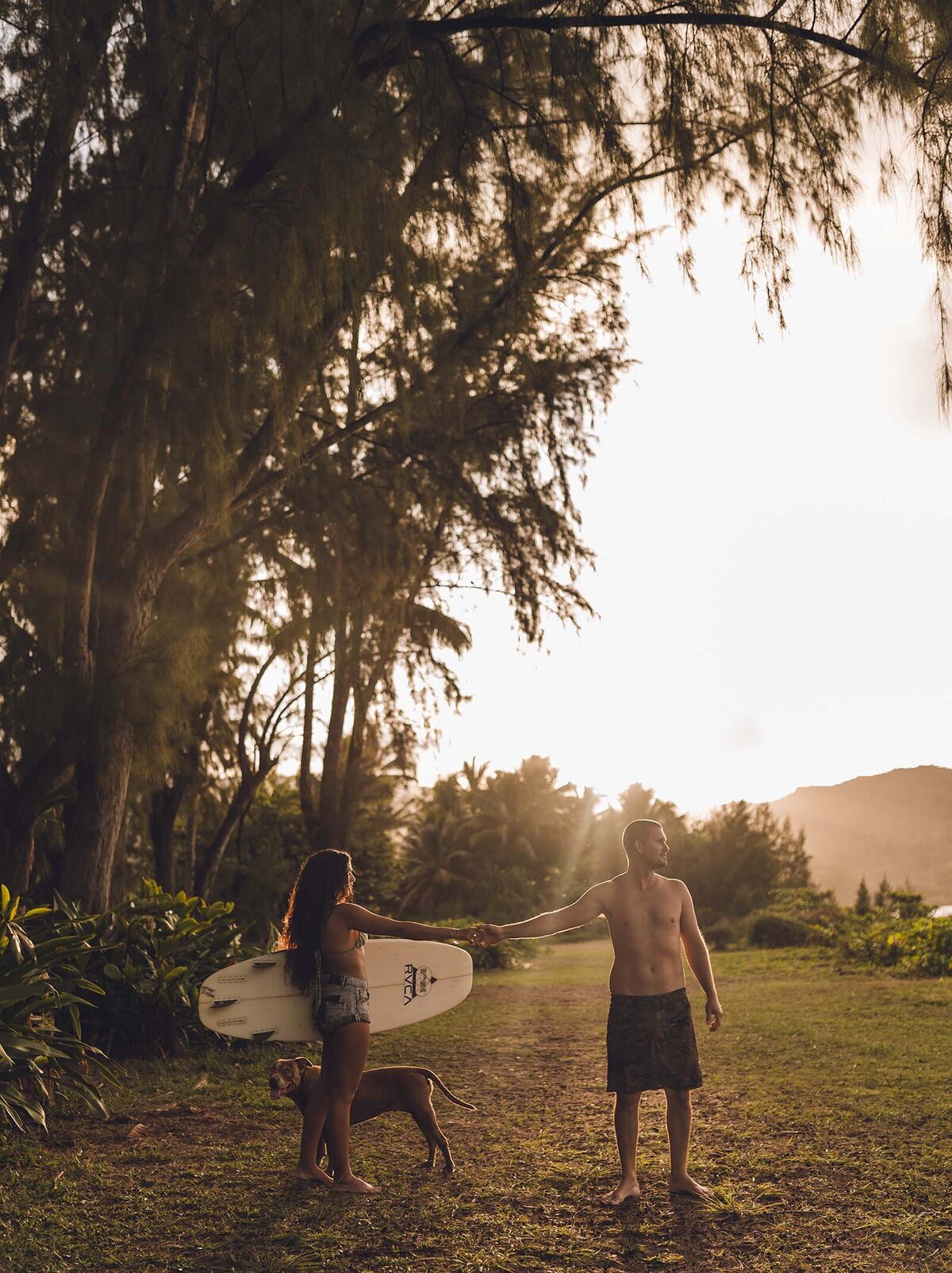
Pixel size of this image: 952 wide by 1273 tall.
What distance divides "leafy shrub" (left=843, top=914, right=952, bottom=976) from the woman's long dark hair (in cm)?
990

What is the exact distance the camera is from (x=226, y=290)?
23.1 feet

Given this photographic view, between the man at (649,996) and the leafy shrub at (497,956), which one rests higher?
the man at (649,996)

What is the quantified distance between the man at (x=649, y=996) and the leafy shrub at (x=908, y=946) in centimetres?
926

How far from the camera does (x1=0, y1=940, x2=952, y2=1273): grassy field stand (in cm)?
367

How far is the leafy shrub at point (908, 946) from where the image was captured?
1255 centimetres

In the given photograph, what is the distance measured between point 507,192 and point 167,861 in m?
13.5

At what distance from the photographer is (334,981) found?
4492mm

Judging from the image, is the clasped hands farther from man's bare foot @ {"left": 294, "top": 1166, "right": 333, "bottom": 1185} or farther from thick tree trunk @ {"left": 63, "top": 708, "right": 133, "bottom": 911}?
thick tree trunk @ {"left": 63, "top": 708, "right": 133, "bottom": 911}

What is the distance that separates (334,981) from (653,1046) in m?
1.32

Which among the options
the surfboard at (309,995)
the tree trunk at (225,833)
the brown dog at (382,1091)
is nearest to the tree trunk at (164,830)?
the tree trunk at (225,833)

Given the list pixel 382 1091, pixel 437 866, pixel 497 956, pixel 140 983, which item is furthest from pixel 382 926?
pixel 437 866

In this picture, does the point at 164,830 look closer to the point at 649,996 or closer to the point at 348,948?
the point at 348,948

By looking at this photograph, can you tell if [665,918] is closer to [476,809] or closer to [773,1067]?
[773,1067]

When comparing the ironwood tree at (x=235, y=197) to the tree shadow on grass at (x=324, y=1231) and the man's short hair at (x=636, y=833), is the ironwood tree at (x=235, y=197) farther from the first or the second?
the tree shadow on grass at (x=324, y=1231)
